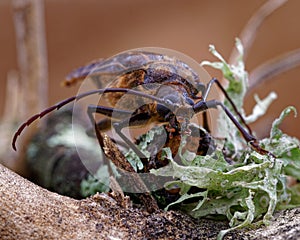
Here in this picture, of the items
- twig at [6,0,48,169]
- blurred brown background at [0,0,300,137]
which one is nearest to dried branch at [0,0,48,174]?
twig at [6,0,48,169]

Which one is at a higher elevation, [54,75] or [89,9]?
[89,9]

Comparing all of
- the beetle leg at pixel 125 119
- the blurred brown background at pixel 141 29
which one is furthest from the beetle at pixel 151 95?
Result: the blurred brown background at pixel 141 29

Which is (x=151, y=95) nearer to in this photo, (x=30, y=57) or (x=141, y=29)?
(x=30, y=57)

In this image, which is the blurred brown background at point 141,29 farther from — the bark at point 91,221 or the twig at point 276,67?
the bark at point 91,221

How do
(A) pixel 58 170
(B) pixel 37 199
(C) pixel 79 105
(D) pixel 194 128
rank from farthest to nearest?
(C) pixel 79 105, (A) pixel 58 170, (D) pixel 194 128, (B) pixel 37 199

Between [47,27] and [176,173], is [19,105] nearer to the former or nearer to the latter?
[176,173]

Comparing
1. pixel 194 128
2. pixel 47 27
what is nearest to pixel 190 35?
pixel 47 27

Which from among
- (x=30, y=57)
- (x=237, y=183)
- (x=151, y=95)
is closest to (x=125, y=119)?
(x=151, y=95)
